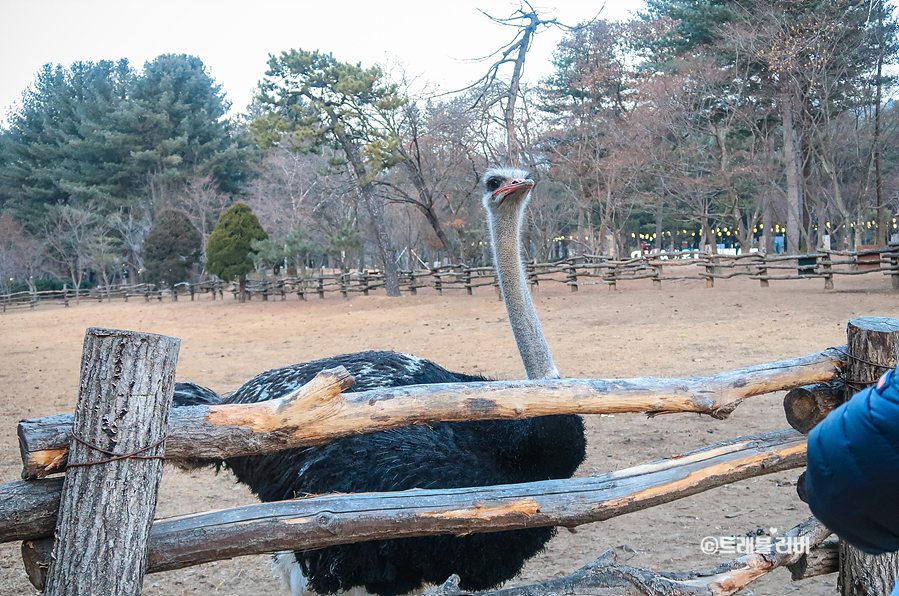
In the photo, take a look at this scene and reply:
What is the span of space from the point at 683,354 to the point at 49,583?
22.7 ft

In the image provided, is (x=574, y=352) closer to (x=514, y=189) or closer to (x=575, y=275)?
(x=514, y=189)

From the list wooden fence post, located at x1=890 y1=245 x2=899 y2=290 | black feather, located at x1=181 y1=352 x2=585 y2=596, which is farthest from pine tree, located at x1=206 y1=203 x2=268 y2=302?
black feather, located at x1=181 y1=352 x2=585 y2=596

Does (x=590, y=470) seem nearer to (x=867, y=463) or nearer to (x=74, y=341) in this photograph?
(x=867, y=463)

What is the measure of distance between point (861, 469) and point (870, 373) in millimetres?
1655

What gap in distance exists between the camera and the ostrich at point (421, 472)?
2182 millimetres

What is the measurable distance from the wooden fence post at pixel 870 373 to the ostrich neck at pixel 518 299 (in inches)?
38.2

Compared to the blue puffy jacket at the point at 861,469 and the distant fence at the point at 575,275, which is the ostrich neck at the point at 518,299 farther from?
the distant fence at the point at 575,275

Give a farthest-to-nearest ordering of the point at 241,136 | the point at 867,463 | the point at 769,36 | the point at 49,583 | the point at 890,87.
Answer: the point at 241,136 < the point at 890,87 < the point at 769,36 < the point at 49,583 < the point at 867,463

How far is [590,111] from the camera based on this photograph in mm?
20984

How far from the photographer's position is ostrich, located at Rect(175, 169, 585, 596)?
7.16ft

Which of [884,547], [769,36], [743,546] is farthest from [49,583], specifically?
[769,36]

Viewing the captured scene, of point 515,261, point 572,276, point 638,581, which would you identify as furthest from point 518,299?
point 572,276

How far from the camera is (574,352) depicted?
8.12m

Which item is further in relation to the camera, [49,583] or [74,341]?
[74,341]
